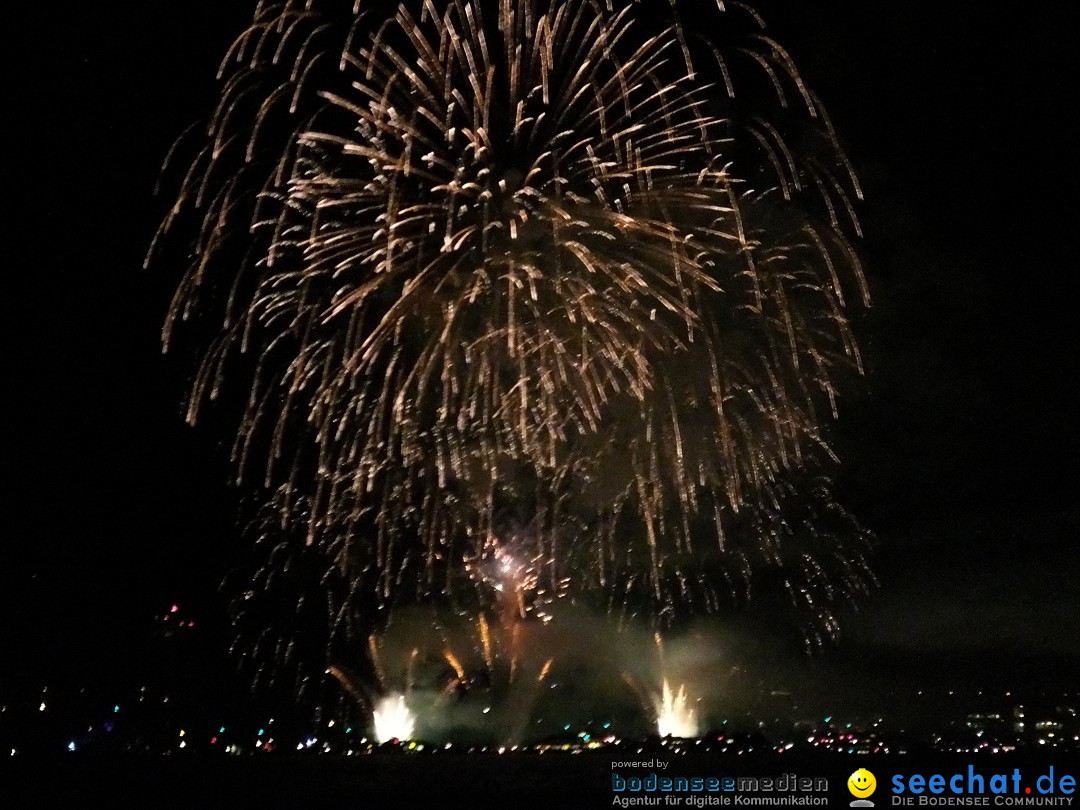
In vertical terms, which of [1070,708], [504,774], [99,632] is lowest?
[504,774]

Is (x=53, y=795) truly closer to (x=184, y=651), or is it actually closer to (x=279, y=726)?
(x=184, y=651)

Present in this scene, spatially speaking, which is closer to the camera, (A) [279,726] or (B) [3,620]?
(B) [3,620]

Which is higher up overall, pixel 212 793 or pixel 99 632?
pixel 99 632

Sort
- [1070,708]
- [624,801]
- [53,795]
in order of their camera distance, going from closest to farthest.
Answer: [624,801]
[53,795]
[1070,708]

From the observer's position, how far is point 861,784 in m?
25.6

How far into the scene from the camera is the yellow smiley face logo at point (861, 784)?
83.3 feet

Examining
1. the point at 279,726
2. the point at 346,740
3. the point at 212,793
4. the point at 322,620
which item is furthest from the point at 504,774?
the point at 346,740

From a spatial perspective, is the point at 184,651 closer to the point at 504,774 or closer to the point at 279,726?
the point at 279,726

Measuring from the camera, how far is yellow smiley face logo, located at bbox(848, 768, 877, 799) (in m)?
25.4

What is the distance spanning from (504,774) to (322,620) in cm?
2223

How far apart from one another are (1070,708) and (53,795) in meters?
158

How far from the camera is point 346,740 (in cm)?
7781

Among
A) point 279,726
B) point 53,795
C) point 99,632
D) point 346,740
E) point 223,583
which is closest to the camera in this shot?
point 53,795

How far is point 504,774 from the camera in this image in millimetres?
43375
